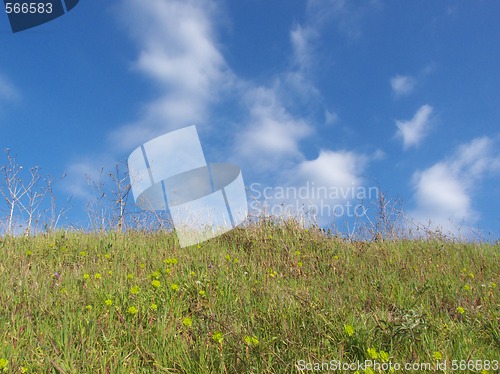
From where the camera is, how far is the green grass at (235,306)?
2996mm

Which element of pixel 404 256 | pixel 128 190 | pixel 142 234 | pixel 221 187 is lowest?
pixel 404 256

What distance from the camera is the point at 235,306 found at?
4164 millimetres

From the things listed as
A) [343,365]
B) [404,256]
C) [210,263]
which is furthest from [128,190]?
[343,365]

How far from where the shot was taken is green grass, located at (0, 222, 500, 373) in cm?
300

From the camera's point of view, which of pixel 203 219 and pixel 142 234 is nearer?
pixel 142 234

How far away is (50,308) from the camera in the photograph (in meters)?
4.06

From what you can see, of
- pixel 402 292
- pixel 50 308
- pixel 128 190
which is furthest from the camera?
pixel 128 190

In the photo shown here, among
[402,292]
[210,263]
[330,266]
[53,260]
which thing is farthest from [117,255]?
[402,292]

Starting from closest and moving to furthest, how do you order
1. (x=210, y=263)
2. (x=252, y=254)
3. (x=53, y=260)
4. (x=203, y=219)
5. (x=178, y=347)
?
(x=178, y=347) → (x=210, y=263) → (x=53, y=260) → (x=252, y=254) → (x=203, y=219)

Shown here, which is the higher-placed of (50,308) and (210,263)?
(210,263)

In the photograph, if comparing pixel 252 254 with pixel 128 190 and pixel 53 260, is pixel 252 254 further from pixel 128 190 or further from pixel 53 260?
pixel 128 190

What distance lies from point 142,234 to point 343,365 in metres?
6.02

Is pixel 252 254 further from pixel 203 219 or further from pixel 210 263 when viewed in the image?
pixel 203 219

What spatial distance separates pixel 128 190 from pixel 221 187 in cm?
476
